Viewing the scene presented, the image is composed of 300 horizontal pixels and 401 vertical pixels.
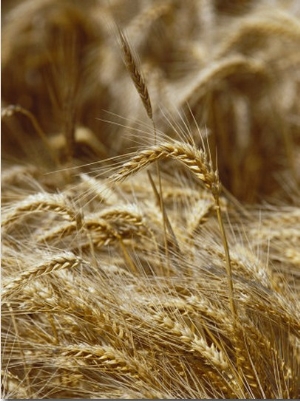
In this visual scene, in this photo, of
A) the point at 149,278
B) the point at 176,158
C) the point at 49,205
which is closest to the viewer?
the point at 176,158

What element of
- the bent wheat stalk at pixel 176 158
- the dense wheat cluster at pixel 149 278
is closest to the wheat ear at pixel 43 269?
the dense wheat cluster at pixel 149 278

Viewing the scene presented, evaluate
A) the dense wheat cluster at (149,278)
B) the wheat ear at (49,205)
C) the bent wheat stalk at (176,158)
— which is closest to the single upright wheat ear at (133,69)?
the dense wheat cluster at (149,278)

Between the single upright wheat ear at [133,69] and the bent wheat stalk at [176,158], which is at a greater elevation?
the single upright wheat ear at [133,69]

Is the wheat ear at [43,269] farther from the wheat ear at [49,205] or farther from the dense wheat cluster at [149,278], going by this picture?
the wheat ear at [49,205]

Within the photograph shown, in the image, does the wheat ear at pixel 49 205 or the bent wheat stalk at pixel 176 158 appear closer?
the bent wheat stalk at pixel 176 158

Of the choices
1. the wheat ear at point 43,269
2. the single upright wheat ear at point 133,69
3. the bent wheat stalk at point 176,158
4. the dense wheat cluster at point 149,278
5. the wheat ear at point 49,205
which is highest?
the single upright wheat ear at point 133,69

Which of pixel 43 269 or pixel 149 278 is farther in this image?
pixel 149 278

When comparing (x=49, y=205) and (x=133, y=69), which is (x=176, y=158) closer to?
(x=133, y=69)

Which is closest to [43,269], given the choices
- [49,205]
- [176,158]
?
[49,205]

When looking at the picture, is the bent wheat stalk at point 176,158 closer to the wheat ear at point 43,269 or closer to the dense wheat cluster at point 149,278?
the dense wheat cluster at point 149,278

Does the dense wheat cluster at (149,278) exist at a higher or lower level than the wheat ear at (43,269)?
lower

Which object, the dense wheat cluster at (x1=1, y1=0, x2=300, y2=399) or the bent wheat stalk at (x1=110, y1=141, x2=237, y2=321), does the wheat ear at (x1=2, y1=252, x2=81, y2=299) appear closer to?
the dense wheat cluster at (x1=1, y1=0, x2=300, y2=399)

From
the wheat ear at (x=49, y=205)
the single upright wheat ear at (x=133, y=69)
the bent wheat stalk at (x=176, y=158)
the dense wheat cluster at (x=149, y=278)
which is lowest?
the dense wheat cluster at (x=149, y=278)

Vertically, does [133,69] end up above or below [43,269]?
above
